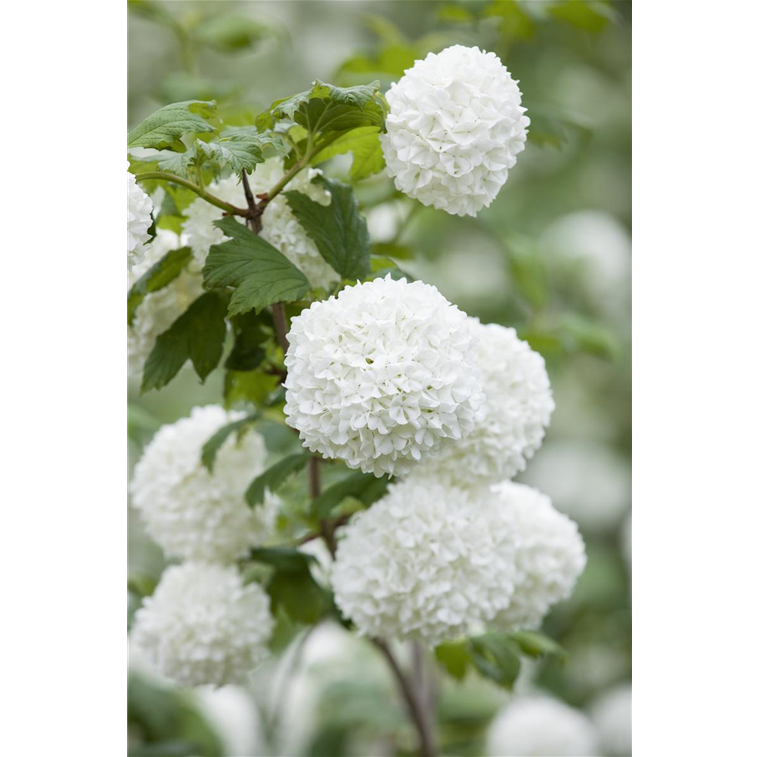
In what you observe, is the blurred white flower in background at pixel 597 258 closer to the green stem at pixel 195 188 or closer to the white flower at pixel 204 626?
the white flower at pixel 204 626

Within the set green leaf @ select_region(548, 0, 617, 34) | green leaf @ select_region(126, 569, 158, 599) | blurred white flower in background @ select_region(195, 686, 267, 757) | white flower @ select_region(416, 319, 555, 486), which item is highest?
green leaf @ select_region(548, 0, 617, 34)

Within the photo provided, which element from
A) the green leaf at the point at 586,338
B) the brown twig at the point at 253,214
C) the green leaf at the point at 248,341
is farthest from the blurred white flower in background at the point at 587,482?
the brown twig at the point at 253,214

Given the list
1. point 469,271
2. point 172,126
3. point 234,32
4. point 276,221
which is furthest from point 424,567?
point 469,271

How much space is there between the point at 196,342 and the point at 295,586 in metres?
0.37

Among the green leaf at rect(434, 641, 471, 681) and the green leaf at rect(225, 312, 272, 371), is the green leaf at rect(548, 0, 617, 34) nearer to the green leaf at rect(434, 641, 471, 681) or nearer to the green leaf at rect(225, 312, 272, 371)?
the green leaf at rect(225, 312, 272, 371)

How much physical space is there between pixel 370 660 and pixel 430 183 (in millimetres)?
1551

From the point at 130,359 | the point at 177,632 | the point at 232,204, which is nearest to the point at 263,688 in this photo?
the point at 177,632

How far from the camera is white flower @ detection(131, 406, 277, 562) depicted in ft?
3.87

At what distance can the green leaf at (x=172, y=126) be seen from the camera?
2.79 feet

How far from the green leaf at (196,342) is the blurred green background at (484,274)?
25 centimetres

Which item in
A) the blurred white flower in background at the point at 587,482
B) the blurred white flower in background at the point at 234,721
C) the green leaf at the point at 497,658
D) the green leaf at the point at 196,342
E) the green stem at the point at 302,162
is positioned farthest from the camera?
the blurred white flower in background at the point at 587,482

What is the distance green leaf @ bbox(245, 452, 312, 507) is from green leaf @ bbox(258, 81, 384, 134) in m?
0.39

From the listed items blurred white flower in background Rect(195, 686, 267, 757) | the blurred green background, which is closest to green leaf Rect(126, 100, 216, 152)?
the blurred green background
